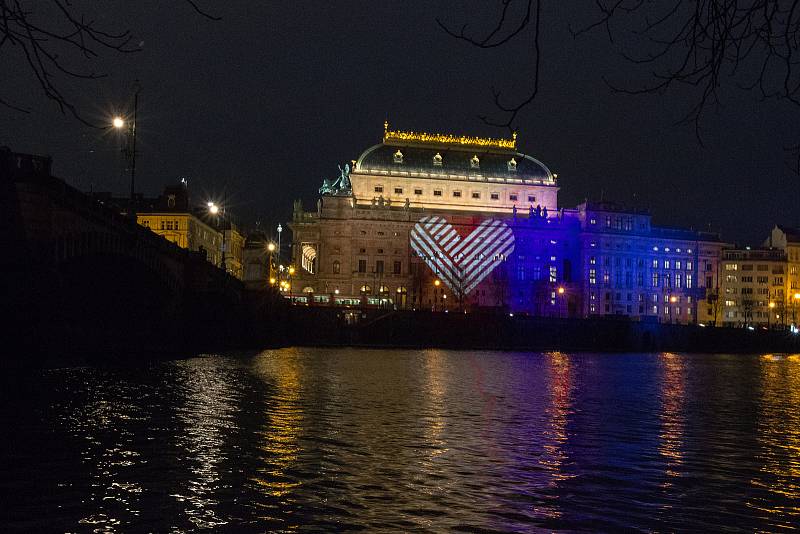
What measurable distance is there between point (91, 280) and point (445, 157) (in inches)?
4808

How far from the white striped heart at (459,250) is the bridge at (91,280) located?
75083 millimetres

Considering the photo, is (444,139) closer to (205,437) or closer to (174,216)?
(174,216)

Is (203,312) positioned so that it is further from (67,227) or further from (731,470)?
(731,470)

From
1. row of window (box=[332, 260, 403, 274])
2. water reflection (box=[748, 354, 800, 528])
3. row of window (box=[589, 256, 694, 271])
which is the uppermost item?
row of window (box=[589, 256, 694, 271])

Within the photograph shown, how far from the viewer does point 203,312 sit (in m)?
74.8

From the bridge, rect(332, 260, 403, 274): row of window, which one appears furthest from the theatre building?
the bridge

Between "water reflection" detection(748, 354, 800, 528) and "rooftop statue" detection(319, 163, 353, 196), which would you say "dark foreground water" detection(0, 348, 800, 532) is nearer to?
"water reflection" detection(748, 354, 800, 528)

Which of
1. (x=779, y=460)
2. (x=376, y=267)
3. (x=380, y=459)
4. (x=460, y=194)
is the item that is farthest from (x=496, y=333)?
(x=380, y=459)

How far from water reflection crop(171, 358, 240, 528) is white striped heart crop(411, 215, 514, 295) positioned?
11364cm

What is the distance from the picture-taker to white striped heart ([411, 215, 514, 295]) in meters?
160

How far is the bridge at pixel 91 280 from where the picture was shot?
38.0 metres

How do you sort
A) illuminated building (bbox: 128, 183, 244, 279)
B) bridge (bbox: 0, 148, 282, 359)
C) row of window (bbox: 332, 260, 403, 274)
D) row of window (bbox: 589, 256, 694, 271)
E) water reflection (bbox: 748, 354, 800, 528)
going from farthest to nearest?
1. row of window (bbox: 589, 256, 694, 271)
2. row of window (bbox: 332, 260, 403, 274)
3. illuminated building (bbox: 128, 183, 244, 279)
4. bridge (bbox: 0, 148, 282, 359)
5. water reflection (bbox: 748, 354, 800, 528)

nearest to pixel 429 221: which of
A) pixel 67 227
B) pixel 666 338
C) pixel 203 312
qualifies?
pixel 666 338

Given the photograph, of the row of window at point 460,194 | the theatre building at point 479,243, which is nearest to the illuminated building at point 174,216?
the theatre building at point 479,243
